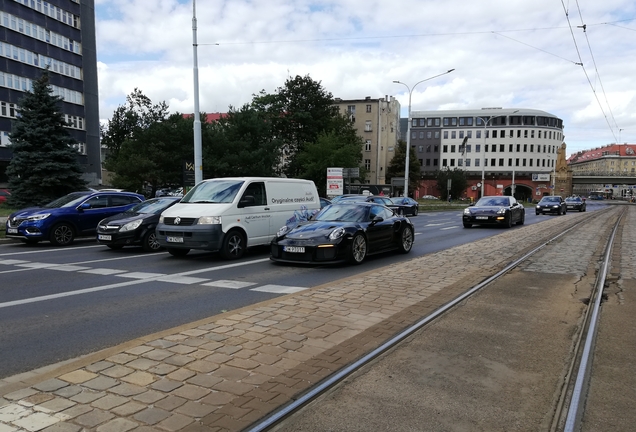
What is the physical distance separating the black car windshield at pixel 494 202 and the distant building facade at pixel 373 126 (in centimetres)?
6802

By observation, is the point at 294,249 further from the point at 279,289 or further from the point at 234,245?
the point at 279,289

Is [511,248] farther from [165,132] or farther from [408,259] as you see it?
[165,132]

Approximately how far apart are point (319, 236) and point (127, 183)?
1064 inches

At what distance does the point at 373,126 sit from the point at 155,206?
82143 millimetres

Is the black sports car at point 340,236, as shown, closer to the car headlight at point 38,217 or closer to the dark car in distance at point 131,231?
the dark car in distance at point 131,231

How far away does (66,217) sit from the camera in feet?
47.0

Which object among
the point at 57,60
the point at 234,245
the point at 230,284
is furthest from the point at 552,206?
the point at 57,60

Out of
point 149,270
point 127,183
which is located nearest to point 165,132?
point 127,183

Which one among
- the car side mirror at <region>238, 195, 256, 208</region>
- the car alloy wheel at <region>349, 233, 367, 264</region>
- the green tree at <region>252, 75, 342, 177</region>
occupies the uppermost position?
the green tree at <region>252, 75, 342, 177</region>

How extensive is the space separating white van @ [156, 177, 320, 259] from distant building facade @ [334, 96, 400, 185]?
79466 millimetres

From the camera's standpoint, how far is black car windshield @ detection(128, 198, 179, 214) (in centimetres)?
1345

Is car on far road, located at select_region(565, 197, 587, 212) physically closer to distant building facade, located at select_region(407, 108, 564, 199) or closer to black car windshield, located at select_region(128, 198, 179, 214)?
black car windshield, located at select_region(128, 198, 179, 214)

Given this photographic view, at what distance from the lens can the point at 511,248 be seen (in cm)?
1302

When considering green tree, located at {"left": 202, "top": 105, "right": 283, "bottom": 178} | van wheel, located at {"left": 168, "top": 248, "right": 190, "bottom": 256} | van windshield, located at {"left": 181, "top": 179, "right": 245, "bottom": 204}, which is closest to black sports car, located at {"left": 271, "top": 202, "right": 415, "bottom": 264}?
van windshield, located at {"left": 181, "top": 179, "right": 245, "bottom": 204}
